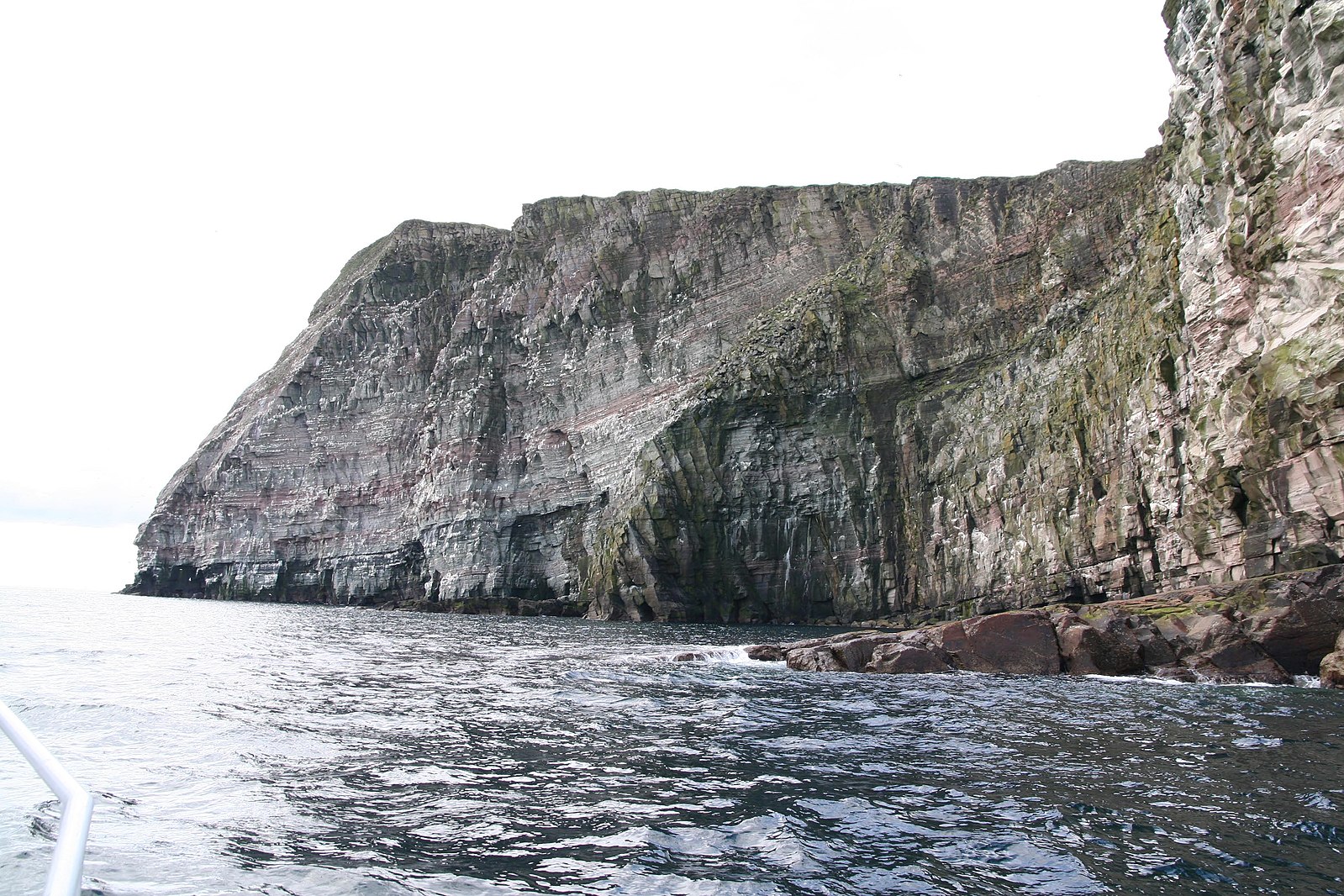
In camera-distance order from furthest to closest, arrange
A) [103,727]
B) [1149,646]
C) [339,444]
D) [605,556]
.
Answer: [339,444] < [605,556] < [1149,646] < [103,727]

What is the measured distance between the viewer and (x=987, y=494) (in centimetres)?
6016

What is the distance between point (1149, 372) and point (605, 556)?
4556 centimetres

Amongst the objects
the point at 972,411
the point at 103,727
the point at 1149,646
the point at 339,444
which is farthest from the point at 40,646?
the point at 339,444

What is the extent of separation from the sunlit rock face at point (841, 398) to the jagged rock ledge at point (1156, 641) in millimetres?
3625

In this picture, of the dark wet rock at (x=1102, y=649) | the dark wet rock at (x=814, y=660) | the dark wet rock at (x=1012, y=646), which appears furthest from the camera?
the dark wet rock at (x=814, y=660)

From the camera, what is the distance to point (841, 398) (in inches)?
2778

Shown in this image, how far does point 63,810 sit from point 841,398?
69.4 metres

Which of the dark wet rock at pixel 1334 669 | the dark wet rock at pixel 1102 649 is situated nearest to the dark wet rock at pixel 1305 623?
the dark wet rock at pixel 1334 669

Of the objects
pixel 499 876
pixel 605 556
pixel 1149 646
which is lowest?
pixel 499 876

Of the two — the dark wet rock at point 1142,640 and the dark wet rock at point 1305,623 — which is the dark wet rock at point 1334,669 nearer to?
the dark wet rock at point 1142,640

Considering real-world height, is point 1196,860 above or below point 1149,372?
below

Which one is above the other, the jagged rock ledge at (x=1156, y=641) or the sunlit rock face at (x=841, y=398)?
the sunlit rock face at (x=841, y=398)

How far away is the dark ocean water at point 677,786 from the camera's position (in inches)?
380

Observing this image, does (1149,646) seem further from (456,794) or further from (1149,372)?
(456,794)
